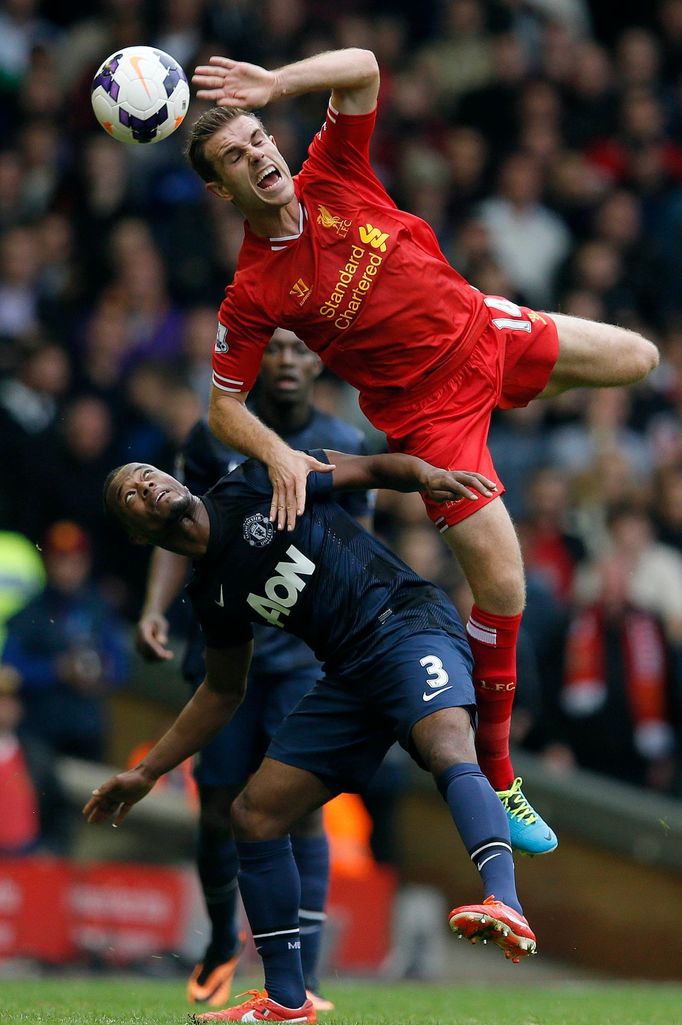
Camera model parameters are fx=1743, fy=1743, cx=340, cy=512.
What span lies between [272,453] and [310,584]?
53 cm

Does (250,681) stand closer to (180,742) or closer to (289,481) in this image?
(180,742)

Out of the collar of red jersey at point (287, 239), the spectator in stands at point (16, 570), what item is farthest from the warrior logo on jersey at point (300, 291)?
the spectator in stands at point (16, 570)

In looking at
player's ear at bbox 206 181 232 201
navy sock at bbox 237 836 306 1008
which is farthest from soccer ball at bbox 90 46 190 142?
navy sock at bbox 237 836 306 1008

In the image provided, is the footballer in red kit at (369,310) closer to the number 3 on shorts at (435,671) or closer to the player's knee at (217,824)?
the number 3 on shorts at (435,671)

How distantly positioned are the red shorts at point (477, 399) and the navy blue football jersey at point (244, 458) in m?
0.86

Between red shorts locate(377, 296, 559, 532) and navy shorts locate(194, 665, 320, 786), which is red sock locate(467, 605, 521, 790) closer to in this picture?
red shorts locate(377, 296, 559, 532)

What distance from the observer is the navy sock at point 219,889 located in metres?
7.60

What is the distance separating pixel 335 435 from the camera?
776cm

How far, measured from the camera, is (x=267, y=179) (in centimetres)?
648

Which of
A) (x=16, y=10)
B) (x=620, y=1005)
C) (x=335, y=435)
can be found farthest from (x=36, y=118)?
(x=620, y=1005)

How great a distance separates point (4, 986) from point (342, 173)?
436 cm

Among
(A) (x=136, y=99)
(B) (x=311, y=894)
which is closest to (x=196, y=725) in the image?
(B) (x=311, y=894)

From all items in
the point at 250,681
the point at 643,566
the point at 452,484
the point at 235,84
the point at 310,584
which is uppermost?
the point at 235,84

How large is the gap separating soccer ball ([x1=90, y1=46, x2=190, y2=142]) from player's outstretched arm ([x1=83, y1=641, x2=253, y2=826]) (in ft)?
6.77
